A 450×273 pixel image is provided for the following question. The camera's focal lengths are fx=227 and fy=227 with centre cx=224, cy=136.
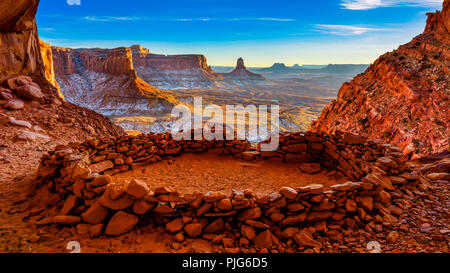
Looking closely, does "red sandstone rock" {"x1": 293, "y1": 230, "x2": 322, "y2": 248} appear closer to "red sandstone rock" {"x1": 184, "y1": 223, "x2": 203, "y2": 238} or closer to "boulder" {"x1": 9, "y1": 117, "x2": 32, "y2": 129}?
"red sandstone rock" {"x1": 184, "y1": 223, "x2": 203, "y2": 238}

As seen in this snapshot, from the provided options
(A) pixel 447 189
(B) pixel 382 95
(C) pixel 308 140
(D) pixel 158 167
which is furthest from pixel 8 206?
(B) pixel 382 95

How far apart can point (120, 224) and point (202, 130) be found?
477cm

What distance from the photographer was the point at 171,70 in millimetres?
152250

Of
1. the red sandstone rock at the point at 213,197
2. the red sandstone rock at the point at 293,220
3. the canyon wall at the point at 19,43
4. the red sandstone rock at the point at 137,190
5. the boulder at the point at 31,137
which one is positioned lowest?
the red sandstone rock at the point at 293,220

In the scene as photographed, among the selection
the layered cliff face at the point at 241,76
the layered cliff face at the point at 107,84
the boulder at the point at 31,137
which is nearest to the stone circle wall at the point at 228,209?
the boulder at the point at 31,137

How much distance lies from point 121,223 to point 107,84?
3879 inches

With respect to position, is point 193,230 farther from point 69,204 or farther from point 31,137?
point 31,137

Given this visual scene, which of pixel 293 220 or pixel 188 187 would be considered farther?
pixel 188 187

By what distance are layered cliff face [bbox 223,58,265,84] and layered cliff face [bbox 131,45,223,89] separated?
23.0 metres

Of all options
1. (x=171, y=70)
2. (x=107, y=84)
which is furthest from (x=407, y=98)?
(x=171, y=70)

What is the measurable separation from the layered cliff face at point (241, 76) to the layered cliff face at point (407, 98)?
506ft

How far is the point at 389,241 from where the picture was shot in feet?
11.5

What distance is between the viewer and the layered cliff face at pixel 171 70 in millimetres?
140250

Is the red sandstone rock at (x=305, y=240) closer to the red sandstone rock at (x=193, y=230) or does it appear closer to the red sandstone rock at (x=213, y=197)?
the red sandstone rock at (x=213, y=197)
